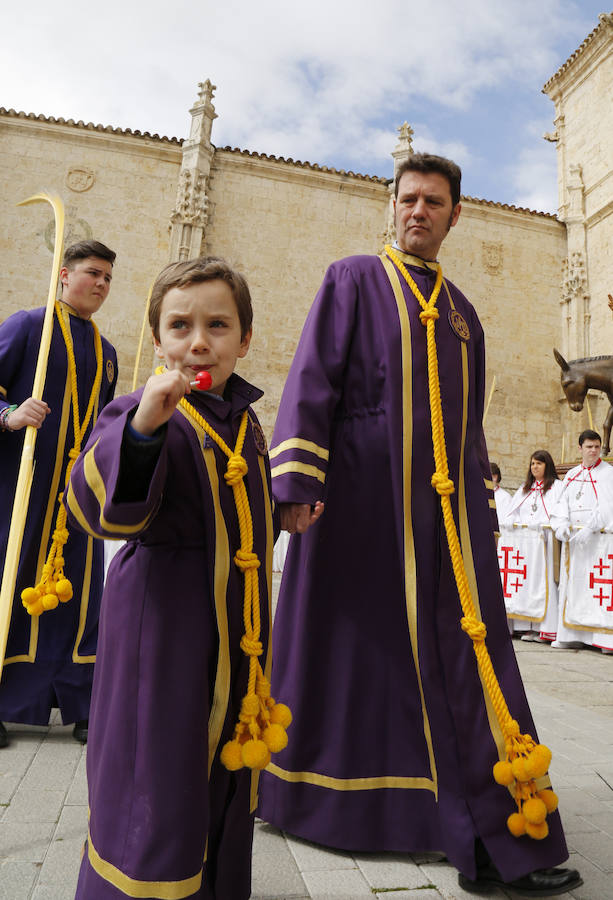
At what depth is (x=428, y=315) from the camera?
2.14 m

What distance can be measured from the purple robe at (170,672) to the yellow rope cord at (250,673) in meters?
0.02

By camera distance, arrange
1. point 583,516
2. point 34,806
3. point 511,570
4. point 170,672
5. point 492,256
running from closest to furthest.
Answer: point 170,672
point 34,806
point 583,516
point 511,570
point 492,256

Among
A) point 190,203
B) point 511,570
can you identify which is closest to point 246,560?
point 511,570

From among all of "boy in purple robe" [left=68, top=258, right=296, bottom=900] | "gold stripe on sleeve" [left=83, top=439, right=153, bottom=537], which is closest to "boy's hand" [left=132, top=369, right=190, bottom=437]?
"boy in purple robe" [left=68, top=258, right=296, bottom=900]

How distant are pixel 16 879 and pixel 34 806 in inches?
18.5

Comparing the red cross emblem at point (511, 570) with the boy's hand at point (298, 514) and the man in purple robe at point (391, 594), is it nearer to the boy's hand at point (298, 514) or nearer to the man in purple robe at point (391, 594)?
the man in purple robe at point (391, 594)

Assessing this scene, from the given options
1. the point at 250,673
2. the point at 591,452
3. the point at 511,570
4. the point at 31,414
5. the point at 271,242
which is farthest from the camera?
the point at 271,242

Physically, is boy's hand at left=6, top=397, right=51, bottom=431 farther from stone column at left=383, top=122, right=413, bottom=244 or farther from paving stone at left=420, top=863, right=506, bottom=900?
stone column at left=383, top=122, right=413, bottom=244

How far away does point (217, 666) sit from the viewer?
135 centimetres

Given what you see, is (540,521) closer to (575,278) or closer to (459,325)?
(459,325)

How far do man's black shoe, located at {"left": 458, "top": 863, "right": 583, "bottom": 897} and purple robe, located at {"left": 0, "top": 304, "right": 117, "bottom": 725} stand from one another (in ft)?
5.97

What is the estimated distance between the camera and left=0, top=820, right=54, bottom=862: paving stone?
5.76ft

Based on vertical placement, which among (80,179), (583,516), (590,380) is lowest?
(583,516)

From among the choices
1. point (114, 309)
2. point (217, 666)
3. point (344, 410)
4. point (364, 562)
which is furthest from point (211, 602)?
point (114, 309)
